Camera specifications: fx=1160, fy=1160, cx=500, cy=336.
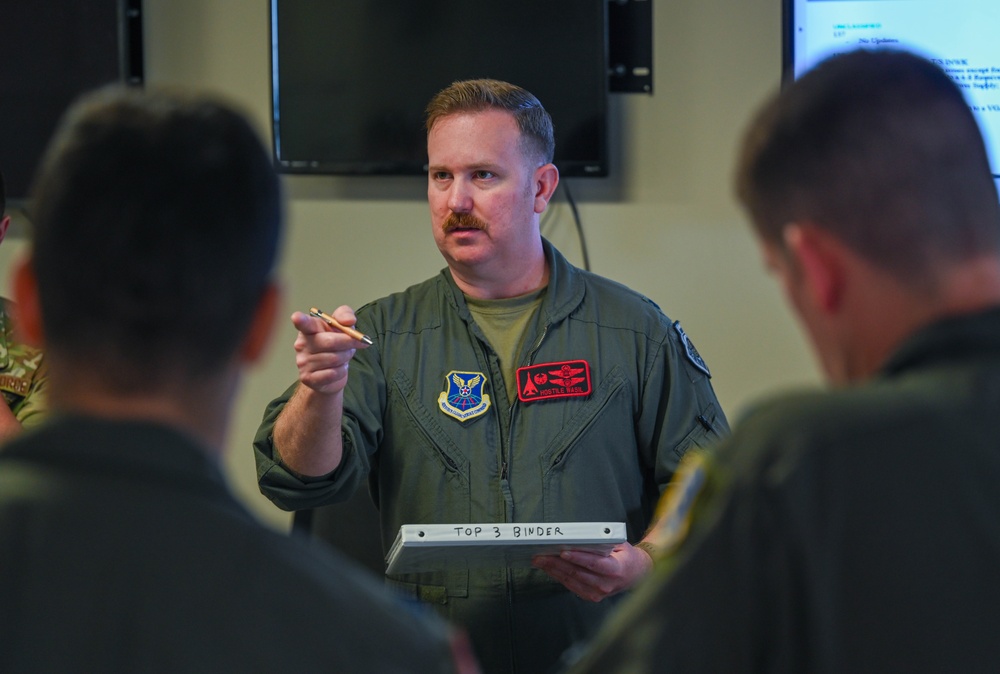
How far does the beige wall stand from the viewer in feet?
9.43

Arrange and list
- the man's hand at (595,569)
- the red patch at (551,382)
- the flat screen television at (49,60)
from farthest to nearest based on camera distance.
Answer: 1. the flat screen television at (49,60)
2. the red patch at (551,382)
3. the man's hand at (595,569)

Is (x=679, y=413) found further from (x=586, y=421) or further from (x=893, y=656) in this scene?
(x=893, y=656)

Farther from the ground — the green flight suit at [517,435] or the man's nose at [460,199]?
the man's nose at [460,199]

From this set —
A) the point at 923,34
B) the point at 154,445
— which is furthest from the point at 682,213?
the point at 154,445

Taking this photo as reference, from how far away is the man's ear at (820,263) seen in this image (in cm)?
93

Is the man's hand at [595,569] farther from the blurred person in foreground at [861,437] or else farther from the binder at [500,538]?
the blurred person in foreground at [861,437]

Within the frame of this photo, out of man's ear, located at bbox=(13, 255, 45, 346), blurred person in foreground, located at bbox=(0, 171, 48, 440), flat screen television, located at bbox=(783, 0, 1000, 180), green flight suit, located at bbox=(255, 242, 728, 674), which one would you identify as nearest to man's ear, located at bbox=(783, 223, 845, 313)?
man's ear, located at bbox=(13, 255, 45, 346)

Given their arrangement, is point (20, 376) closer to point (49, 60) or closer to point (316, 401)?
point (316, 401)

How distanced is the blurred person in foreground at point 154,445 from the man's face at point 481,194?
4.73ft

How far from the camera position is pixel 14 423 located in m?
2.06

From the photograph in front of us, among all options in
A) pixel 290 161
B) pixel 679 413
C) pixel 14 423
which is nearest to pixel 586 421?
pixel 679 413

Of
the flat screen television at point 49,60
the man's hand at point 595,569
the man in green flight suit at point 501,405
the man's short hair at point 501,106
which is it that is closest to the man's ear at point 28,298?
the man in green flight suit at point 501,405

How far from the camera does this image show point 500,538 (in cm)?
178

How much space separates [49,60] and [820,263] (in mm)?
2626
